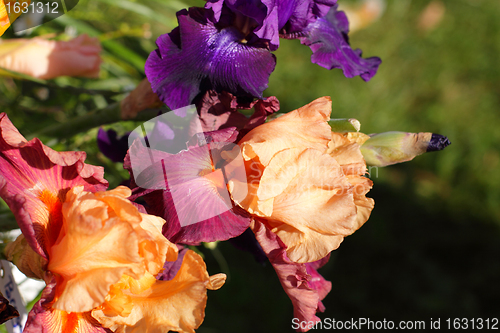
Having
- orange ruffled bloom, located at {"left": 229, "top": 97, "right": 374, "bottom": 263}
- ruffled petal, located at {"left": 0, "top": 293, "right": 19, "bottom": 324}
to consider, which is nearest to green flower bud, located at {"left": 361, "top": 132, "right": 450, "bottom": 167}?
orange ruffled bloom, located at {"left": 229, "top": 97, "right": 374, "bottom": 263}

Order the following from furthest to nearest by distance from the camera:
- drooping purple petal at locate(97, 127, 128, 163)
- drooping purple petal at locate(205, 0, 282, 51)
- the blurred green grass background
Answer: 1. the blurred green grass background
2. drooping purple petal at locate(97, 127, 128, 163)
3. drooping purple petal at locate(205, 0, 282, 51)

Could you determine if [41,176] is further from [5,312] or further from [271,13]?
[271,13]

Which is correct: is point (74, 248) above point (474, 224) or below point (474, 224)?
above

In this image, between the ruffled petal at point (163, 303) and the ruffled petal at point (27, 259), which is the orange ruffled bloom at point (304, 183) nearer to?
the ruffled petal at point (163, 303)

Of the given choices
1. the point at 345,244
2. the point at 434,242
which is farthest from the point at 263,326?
the point at 434,242

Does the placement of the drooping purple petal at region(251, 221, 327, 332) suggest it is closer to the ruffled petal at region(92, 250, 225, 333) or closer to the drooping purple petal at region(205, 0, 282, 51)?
the ruffled petal at region(92, 250, 225, 333)

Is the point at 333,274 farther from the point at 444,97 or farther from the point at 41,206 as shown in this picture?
the point at 41,206
